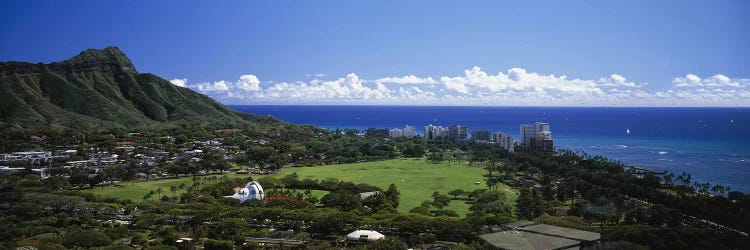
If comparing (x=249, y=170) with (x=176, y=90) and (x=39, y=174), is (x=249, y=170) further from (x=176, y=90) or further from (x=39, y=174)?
(x=176, y=90)

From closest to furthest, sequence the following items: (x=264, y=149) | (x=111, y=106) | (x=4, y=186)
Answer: (x=4, y=186) → (x=264, y=149) → (x=111, y=106)

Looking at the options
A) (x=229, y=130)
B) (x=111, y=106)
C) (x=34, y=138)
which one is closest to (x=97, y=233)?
(x=34, y=138)

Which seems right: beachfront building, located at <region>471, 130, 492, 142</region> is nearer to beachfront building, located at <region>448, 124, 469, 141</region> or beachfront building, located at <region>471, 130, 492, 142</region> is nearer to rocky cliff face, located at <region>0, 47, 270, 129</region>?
beachfront building, located at <region>448, 124, 469, 141</region>

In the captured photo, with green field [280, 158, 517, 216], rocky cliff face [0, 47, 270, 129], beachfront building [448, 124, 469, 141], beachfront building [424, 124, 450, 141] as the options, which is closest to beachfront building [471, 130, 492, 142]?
beachfront building [448, 124, 469, 141]

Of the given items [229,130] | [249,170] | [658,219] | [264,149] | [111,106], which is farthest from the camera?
[111,106]

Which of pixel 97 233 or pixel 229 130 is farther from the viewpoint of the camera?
pixel 229 130

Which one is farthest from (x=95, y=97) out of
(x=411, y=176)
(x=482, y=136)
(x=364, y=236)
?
(x=364, y=236)

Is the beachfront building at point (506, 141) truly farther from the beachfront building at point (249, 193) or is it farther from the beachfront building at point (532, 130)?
the beachfront building at point (249, 193)

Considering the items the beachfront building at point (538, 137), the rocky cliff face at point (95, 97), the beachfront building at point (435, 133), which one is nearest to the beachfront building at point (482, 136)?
the beachfront building at point (435, 133)
